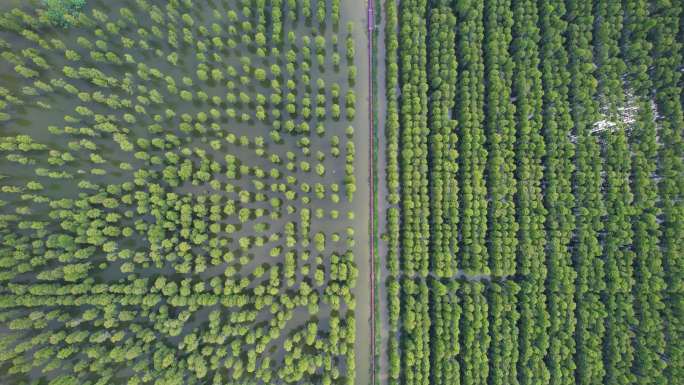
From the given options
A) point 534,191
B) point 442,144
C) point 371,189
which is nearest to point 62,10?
point 371,189

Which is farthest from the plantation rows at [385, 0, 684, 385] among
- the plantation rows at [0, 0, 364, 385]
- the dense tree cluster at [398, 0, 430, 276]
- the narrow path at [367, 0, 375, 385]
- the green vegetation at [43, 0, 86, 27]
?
the green vegetation at [43, 0, 86, 27]

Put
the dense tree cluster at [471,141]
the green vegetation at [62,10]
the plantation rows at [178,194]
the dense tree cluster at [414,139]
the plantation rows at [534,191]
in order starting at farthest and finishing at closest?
1. the dense tree cluster at [471,141]
2. the dense tree cluster at [414,139]
3. the plantation rows at [534,191]
4. the green vegetation at [62,10]
5. the plantation rows at [178,194]

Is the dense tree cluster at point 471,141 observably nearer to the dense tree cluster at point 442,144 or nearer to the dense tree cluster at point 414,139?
the dense tree cluster at point 442,144

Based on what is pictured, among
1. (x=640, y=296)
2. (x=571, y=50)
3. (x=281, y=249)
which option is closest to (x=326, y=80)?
(x=281, y=249)

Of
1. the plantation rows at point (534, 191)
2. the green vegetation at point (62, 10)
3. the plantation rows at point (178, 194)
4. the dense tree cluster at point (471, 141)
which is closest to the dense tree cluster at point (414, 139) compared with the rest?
the plantation rows at point (534, 191)

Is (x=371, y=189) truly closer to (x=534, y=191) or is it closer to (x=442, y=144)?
(x=442, y=144)

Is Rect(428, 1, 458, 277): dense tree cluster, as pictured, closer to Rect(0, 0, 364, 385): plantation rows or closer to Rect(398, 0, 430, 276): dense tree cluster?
Rect(398, 0, 430, 276): dense tree cluster

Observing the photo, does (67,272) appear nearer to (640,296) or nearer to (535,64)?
(535,64)
